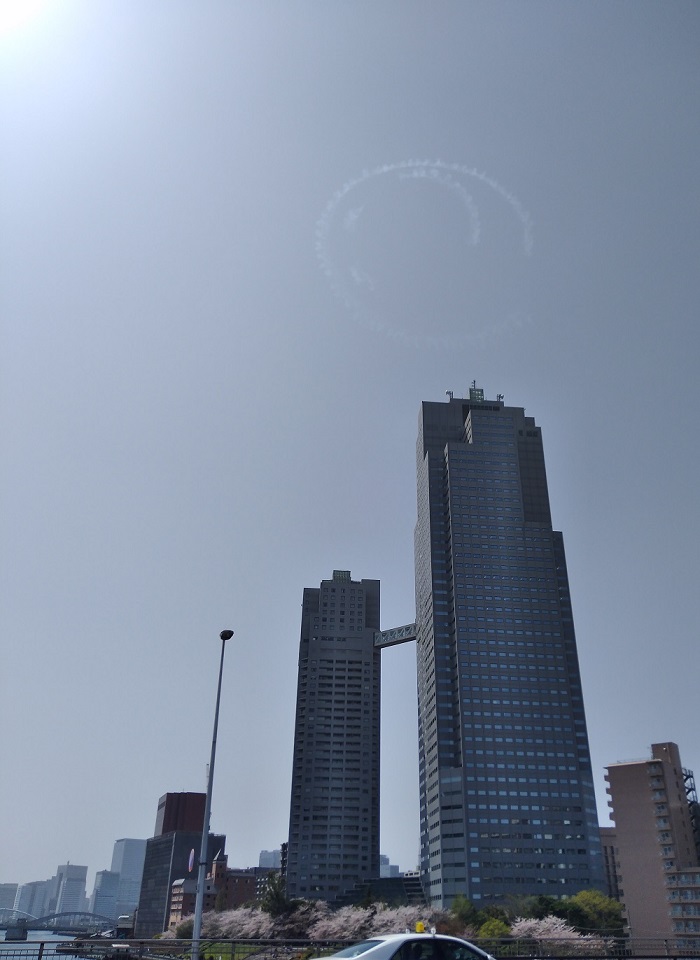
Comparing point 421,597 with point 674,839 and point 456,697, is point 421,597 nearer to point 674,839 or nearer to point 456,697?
point 456,697

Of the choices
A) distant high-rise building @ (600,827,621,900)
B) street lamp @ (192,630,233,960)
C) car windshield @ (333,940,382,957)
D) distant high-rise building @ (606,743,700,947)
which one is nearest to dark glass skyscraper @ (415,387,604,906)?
distant high-rise building @ (600,827,621,900)

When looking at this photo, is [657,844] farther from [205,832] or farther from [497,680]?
[205,832]

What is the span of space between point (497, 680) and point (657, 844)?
62.3m

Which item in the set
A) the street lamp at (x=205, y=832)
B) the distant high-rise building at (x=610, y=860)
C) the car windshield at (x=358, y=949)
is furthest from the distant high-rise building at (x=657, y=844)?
the car windshield at (x=358, y=949)

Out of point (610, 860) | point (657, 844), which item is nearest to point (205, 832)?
point (657, 844)

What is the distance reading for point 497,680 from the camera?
15862cm

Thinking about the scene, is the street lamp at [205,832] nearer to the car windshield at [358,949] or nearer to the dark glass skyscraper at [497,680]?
the car windshield at [358,949]

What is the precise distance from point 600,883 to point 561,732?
93.1ft

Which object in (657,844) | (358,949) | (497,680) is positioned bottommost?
(358,949)

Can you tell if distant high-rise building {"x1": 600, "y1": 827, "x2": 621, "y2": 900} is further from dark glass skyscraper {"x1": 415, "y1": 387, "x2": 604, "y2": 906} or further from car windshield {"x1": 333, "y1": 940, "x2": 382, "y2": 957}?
car windshield {"x1": 333, "y1": 940, "x2": 382, "y2": 957}

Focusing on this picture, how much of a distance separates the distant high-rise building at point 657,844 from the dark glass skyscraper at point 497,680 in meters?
44.8

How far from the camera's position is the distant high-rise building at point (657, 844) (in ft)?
295

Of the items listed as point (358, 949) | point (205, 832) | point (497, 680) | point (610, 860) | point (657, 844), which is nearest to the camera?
point (358, 949)

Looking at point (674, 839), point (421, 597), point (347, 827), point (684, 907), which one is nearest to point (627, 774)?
point (674, 839)
